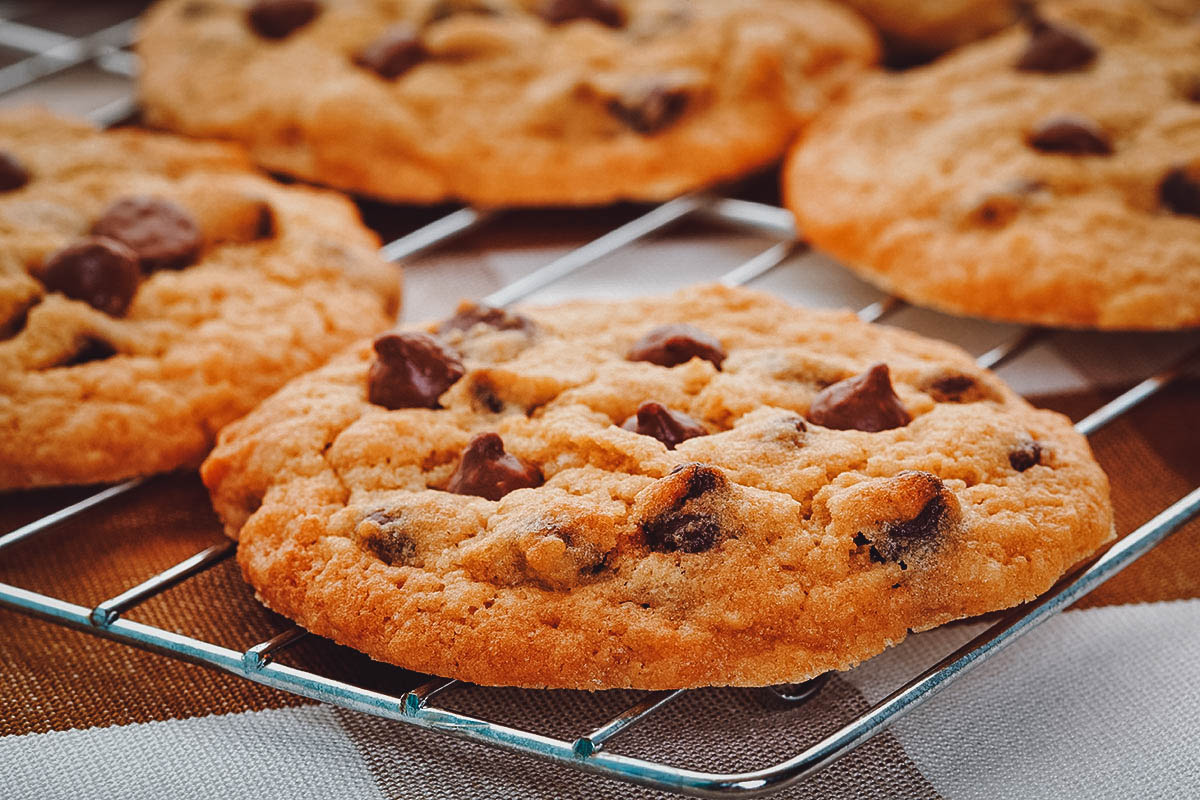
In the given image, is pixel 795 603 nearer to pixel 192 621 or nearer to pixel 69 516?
pixel 192 621

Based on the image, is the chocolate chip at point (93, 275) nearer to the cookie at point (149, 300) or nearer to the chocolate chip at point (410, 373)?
the cookie at point (149, 300)

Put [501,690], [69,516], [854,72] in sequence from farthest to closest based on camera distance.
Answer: [854,72]
[69,516]
[501,690]

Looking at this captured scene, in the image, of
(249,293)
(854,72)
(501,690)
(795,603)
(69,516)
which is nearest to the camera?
(795,603)

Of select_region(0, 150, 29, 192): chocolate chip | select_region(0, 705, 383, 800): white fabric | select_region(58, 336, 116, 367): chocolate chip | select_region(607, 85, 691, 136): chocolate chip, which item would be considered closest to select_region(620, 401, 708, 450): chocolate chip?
select_region(0, 705, 383, 800): white fabric

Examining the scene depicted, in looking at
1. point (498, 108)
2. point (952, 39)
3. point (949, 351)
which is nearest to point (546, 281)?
point (498, 108)

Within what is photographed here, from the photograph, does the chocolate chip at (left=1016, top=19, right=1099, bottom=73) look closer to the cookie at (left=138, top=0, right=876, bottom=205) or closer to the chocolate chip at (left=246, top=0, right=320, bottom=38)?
the cookie at (left=138, top=0, right=876, bottom=205)

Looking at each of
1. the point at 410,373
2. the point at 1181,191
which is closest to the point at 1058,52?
the point at 1181,191
